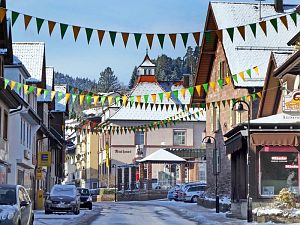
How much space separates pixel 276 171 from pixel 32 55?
27.2 metres

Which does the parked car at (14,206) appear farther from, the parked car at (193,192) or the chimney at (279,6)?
the parked car at (193,192)

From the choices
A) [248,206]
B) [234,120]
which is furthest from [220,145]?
[248,206]

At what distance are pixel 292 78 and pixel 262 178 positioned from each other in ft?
15.8

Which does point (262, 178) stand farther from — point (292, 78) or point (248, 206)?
point (292, 78)

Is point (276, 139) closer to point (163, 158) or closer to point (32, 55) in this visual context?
point (32, 55)

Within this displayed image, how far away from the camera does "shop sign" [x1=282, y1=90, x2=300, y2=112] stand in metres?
28.4

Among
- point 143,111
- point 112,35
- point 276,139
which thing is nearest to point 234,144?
point 276,139

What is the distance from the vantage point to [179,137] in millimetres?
90500

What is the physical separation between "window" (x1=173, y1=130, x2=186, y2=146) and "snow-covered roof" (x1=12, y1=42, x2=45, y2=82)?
123ft

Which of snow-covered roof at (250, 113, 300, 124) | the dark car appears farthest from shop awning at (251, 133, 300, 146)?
the dark car

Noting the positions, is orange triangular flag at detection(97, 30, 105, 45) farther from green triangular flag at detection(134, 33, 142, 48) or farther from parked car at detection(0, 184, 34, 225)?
parked car at detection(0, 184, 34, 225)

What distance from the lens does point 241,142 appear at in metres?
32.4

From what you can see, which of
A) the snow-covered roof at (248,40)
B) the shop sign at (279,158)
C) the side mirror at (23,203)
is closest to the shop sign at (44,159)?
the snow-covered roof at (248,40)

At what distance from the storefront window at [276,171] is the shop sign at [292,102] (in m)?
3.44
